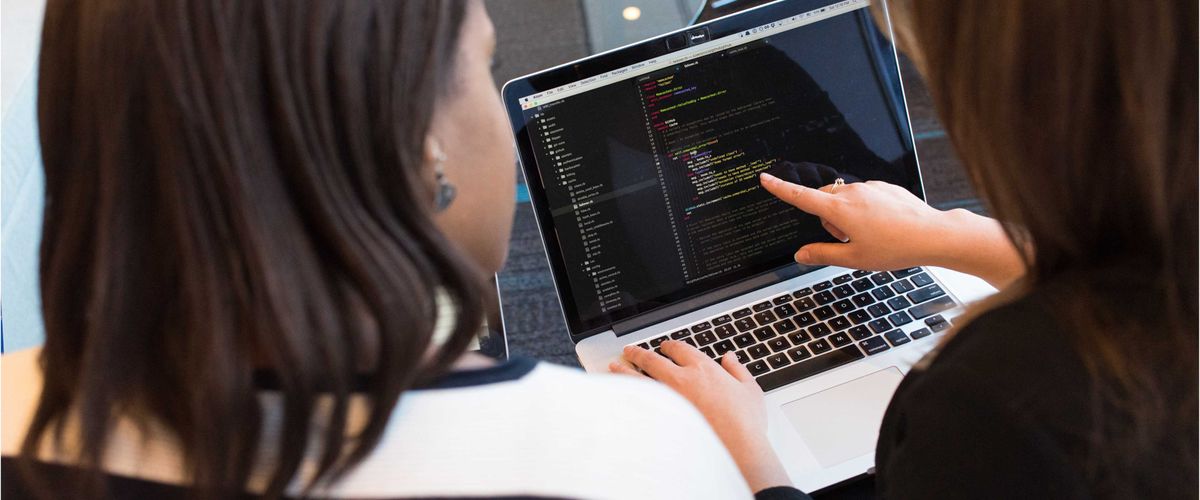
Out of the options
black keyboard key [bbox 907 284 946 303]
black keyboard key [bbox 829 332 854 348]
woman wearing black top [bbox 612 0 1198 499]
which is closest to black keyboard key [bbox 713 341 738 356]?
black keyboard key [bbox 829 332 854 348]

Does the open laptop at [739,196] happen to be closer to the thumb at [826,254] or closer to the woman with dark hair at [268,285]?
the thumb at [826,254]

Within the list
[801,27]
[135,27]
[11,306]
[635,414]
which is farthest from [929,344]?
[11,306]

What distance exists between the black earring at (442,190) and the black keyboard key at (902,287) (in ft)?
1.89

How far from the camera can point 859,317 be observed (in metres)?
0.89

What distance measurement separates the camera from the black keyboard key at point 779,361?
2.80ft

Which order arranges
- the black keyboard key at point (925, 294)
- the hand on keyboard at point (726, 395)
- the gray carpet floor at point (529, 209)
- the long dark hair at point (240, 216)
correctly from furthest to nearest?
the gray carpet floor at point (529, 209), the black keyboard key at point (925, 294), the hand on keyboard at point (726, 395), the long dark hair at point (240, 216)

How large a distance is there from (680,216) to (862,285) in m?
0.22

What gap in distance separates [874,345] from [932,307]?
0.09m

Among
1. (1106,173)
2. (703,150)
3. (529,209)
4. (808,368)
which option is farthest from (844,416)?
(529,209)

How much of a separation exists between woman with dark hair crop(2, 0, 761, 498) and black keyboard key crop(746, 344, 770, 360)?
0.40 metres

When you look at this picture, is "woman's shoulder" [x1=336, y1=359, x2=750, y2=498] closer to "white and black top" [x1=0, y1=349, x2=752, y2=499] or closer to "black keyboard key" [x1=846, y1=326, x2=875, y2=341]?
"white and black top" [x1=0, y1=349, x2=752, y2=499]

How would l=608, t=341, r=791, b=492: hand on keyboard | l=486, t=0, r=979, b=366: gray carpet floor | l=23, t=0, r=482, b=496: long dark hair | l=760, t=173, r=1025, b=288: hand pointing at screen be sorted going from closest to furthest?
l=23, t=0, r=482, b=496: long dark hair, l=608, t=341, r=791, b=492: hand on keyboard, l=760, t=173, r=1025, b=288: hand pointing at screen, l=486, t=0, r=979, b=366: gray carpet floor

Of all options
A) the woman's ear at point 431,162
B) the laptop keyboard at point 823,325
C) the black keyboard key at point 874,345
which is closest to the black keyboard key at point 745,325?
the laptop keyboard at point 823,325

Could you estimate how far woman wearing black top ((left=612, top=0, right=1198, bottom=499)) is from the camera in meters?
0.42
